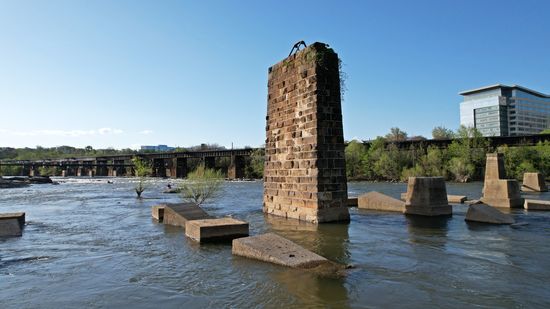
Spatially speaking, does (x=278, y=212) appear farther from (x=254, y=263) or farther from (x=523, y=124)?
(x=523, y=124)

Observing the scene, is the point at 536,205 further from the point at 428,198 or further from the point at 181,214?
the point at 181,214

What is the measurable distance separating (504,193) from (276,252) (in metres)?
15.0

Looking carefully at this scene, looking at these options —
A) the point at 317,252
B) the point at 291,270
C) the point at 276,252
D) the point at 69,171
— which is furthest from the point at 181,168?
the point at 291,270

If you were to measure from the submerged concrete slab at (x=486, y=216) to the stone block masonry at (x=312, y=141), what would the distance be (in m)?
4.52

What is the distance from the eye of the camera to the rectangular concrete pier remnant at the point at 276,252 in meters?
7.77

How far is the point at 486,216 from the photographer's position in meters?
13.9

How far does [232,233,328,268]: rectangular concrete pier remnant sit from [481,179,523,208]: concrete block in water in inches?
567

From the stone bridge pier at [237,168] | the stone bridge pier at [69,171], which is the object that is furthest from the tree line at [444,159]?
the stone bridge pier at [69,171]

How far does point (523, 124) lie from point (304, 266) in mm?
172928

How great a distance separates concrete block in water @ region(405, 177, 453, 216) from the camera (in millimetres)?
15695

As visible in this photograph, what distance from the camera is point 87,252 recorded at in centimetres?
998

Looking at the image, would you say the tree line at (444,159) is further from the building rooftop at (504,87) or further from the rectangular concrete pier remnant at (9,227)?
the building rooftop at (504,87)

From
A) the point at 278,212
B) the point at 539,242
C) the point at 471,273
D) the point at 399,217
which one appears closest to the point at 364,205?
the point at 399,217

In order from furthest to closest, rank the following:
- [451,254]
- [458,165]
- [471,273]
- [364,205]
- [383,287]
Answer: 1. [458,165]
2. [364,205]
3. [451,254]
4. [471,273]
5. [383,287]
